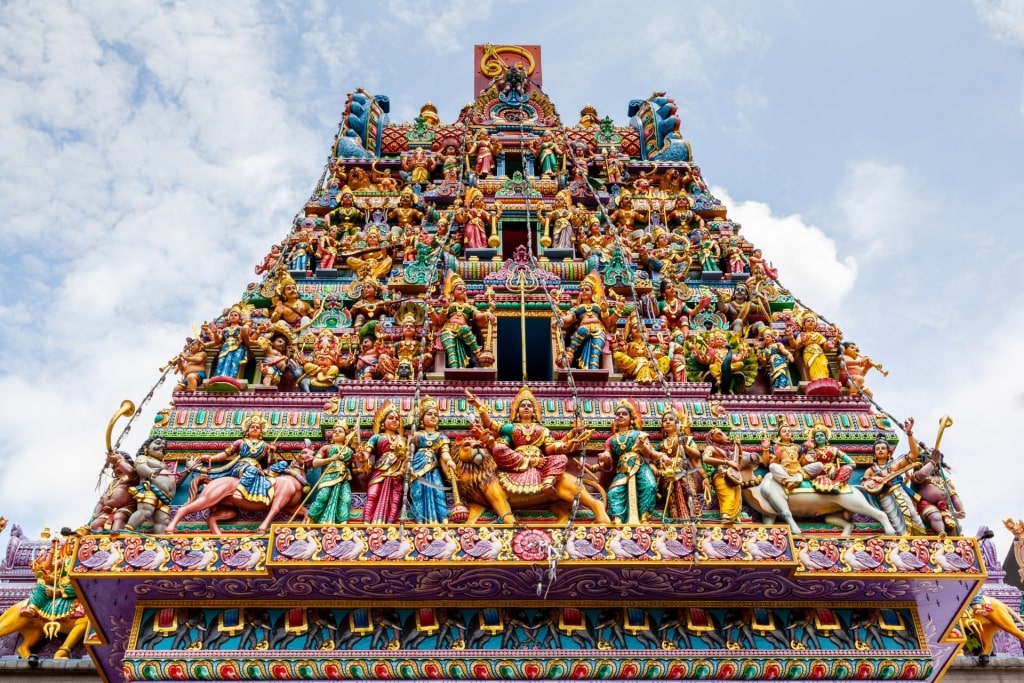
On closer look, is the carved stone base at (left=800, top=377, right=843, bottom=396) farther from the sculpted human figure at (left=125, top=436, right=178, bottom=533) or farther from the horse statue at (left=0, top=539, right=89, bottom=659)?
the horse statue at (left=0, top=539, right=89, bottom=659)

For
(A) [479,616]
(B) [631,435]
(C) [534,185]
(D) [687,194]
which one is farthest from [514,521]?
(D) [687,194]

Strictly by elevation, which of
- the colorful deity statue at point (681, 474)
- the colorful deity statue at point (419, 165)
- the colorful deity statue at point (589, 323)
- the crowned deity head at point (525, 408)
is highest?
the colorful deity statue at point (419, 165)

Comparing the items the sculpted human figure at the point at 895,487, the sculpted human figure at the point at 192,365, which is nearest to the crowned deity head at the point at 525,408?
the sculpted human figure at the point at 895,487

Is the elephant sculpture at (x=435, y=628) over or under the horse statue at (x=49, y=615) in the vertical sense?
under

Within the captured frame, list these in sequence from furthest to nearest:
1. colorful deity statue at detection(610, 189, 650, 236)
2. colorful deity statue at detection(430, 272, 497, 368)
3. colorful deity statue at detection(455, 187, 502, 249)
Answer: colorful deity statue at detection(610, 189, 650, 236)
colorful deity statue at detection(455, 187, 502, 249)
colorful deity statue at detection(430, 272, 497, 368)

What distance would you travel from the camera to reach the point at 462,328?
1291 centimetres

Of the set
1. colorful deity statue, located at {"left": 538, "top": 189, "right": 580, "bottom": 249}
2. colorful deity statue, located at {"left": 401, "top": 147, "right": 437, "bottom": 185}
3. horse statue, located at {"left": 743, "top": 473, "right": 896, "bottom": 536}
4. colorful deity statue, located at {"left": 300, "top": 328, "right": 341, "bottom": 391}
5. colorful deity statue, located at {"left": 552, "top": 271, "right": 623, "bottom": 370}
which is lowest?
horse statue, located at {"left": 743, "top": 473, "right": 896, "bottom": 536}

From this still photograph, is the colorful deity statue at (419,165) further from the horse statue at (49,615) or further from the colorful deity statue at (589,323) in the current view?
the horse statue at (49,615)

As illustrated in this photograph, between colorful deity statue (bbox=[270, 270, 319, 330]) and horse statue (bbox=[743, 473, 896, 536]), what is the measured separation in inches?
260

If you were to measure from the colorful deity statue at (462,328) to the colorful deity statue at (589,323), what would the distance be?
97cm

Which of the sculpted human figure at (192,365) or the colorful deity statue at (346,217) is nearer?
the sculpted human figure at (192,365)

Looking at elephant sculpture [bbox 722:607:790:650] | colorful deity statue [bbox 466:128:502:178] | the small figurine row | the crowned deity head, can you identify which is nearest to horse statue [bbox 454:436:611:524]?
the small figurine row

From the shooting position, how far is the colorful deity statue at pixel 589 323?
42.4 ft

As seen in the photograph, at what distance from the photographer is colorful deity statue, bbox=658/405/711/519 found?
1066cm
